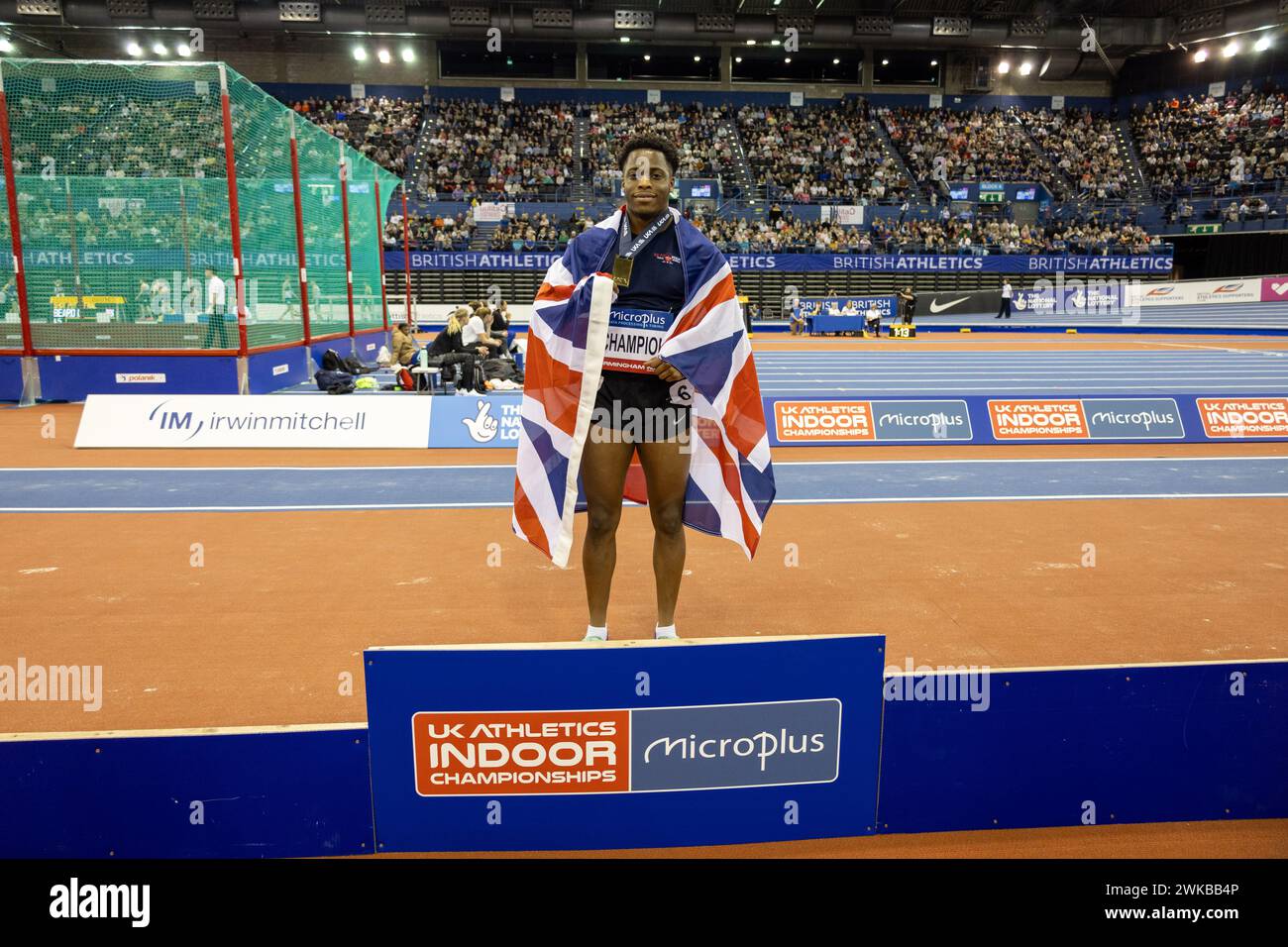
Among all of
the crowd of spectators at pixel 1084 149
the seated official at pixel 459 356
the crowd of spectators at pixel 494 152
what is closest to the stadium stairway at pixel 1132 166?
the crowd of spectators at pixel 1084 149

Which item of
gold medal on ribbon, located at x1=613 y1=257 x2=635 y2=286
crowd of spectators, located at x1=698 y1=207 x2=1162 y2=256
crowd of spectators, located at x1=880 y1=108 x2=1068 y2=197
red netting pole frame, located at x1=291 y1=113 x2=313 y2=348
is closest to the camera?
gold medal on ribbon, located at x1=613 y1=257 x2=635 y2=286

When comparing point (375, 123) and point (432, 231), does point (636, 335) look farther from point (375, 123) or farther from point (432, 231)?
point (375, 123)

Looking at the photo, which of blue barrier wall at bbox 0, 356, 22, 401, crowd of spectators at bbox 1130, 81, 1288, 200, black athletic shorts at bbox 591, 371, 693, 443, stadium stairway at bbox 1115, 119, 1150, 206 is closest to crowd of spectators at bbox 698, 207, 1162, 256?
stadium stairway at bbox 1115, 119, 1150, 206

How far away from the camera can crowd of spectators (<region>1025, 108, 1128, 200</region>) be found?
39.2 m

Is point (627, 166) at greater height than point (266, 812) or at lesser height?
greater

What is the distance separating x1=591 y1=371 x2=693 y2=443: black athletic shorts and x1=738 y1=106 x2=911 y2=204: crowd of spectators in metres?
36.0

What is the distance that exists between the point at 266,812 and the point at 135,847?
0.36m

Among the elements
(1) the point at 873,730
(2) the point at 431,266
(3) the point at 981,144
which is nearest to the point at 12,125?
(1) the point at 873,730

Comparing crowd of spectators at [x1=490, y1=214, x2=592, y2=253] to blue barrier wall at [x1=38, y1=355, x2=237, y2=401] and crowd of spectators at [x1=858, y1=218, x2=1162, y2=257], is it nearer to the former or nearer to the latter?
crowd of spectators at [x1=858, y1=218, x2=1162, y2=257]

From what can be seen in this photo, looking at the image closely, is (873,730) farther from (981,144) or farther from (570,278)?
(981,144)

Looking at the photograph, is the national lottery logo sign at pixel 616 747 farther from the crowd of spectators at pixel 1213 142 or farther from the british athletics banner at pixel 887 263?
the crowd of spectators at pixel 1213 142

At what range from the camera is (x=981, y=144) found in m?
40.6

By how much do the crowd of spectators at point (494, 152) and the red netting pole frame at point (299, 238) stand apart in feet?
71.5
